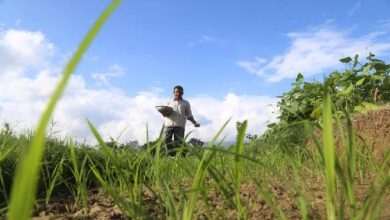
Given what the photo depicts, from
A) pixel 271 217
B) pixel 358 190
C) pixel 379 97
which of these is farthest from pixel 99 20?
pixel 379 97

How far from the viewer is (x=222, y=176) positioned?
1456 millimetres

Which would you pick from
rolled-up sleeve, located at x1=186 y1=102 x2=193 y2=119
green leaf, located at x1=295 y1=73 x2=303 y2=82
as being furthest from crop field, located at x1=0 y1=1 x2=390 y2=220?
rolled-up sleeve, located at x1=186 y1=102 x2=193 y2=119

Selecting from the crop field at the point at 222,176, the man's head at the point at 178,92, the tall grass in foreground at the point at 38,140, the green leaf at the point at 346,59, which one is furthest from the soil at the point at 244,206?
the man's head at the point at 178,92

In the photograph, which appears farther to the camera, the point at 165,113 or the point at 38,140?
the point at 165,113

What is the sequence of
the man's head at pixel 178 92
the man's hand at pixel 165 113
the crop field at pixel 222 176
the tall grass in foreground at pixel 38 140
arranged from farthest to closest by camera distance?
1. the man's head at pixel 178 92
2. the man's hand at pixel 165 113
3. the crop field at pixel 222 176
4. the tall grass in foreground at pixel 38 140

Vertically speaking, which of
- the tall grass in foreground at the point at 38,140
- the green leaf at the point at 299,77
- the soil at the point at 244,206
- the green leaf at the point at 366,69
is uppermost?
Result: the green leaf at the point at 299,77

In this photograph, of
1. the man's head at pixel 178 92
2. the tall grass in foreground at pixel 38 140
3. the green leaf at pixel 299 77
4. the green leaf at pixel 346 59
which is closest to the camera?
→ the tall grass in foreground at pixel 38 140

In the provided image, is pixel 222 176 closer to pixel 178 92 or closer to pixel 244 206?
pixel 244 206

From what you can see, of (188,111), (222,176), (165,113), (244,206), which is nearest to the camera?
(222,176)

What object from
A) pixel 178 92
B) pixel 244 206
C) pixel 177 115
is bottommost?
pixel 244 206

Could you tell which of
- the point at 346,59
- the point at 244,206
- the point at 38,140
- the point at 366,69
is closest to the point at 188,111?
the point at 346,59

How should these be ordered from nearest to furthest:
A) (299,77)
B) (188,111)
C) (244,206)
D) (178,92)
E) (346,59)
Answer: (244,206) < (346,59) < (299,77) < (178,92) < (188,111)

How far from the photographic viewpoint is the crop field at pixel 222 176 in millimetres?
1062

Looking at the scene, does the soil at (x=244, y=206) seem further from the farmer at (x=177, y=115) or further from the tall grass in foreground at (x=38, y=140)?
the farmer at (x=177, y=115)
